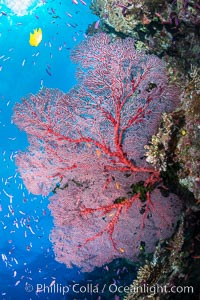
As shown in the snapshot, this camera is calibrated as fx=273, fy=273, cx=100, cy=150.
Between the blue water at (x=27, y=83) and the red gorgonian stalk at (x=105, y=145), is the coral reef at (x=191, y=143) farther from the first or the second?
the blue water at (x=27, y=83)

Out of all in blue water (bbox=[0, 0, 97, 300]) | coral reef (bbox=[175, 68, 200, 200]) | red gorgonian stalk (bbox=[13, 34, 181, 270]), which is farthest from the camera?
blue water (bbox=[0, 0, 97, 300])

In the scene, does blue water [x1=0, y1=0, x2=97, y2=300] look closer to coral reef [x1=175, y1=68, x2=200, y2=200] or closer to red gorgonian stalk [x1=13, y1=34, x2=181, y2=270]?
red gorgonian stalk [x1=13, y1=34, x2=181, y2=270]

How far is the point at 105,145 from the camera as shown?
14.5 ft

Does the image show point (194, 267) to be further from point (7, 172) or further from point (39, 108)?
point (7, 172)

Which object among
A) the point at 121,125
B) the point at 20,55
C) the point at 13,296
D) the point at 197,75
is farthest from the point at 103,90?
the point at 13,296

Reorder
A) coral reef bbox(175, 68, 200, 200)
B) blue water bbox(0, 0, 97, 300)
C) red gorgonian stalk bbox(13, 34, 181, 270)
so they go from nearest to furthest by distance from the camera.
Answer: coral reef bbox(175, 68, 200, 200)
red gorgonian stalk bbox(13, 34, 181, 270)
blue water bbox(0, 0, 97, 300)

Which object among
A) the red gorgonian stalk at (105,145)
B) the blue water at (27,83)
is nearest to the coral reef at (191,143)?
the red gorgonian stalk at (105,145)

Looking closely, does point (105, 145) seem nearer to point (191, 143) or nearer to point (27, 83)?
point (191, 143)

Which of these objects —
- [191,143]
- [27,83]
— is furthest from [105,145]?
[27,83]

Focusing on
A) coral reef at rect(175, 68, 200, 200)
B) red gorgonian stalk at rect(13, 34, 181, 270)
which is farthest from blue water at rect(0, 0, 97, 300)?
coral reef at rect(175, 68, 200, 200)

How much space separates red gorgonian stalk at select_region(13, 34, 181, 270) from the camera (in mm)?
4469

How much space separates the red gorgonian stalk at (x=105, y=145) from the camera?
4.47 meters

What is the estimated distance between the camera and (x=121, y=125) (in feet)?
14.7

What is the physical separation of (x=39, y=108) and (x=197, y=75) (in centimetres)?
266
